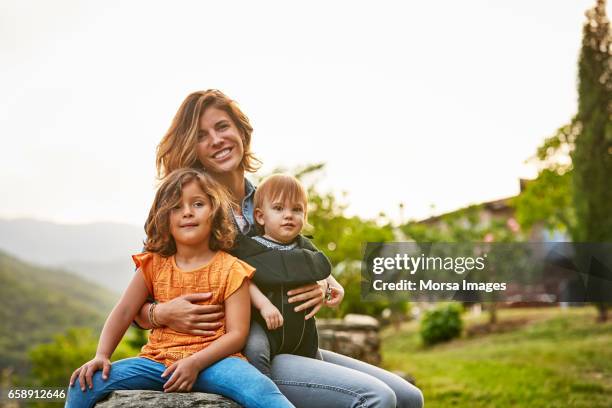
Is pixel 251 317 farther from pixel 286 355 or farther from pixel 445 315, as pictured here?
pixel 445 315

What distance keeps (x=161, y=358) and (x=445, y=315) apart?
9569mm

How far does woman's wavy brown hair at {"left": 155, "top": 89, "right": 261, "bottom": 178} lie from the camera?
2.62m

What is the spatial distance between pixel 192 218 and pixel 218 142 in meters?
0.52

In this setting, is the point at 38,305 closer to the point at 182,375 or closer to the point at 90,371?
the point at 90,371

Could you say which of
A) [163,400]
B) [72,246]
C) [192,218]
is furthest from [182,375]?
[72,246]

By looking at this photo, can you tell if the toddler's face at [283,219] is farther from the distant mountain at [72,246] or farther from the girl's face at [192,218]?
the distant mountain at [72,246]

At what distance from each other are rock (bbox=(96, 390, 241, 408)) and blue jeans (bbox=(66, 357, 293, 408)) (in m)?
0.04

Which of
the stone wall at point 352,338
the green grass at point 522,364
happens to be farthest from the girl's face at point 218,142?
the green grass at point 522,364

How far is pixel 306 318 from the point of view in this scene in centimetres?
244

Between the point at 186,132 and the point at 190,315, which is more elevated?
the point at 186,132

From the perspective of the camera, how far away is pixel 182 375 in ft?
6.84

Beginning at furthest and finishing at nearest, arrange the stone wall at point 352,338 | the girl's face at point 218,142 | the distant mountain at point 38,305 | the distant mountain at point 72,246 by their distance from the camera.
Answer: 1. the distant mountain at point 72,246
2. the distant mountain at point 38,305
3. the stone wall at point 352,338
4. the girl's face at point 218,142

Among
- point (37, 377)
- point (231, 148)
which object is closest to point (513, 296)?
point (37, 377)

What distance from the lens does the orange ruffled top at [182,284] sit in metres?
2.18
